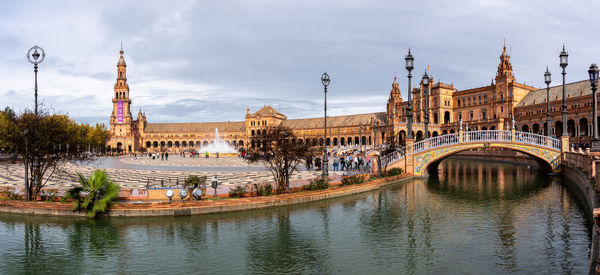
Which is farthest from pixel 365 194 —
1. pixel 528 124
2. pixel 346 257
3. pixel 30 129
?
pixel 528 124

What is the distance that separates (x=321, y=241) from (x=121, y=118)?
14660 centimetres

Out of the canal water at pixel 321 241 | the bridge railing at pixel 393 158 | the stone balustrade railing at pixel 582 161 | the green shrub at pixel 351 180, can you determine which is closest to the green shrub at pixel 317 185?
the canal water at pixel 321 241

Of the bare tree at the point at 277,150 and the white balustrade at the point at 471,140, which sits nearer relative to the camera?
the bare tree at the point at 277,150

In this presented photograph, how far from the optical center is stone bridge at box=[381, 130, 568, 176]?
97.2 feet

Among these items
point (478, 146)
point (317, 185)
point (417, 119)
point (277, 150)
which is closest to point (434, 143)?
point (478, 146)

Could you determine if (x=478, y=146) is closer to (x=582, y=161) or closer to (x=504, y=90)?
(x=582, y=161)

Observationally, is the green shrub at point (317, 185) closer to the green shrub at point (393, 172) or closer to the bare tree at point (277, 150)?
the bare tree at point (277, 150)

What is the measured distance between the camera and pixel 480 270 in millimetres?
10023

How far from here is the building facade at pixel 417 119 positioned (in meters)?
74.6

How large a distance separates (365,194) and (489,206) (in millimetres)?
6225

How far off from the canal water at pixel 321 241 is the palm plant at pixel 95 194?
1.79 ft

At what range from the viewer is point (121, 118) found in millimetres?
144625

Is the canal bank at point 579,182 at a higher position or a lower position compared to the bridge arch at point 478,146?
lower

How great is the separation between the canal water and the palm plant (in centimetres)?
55
